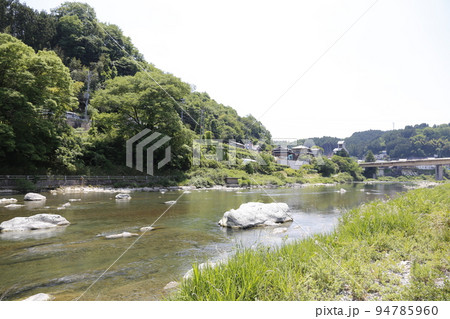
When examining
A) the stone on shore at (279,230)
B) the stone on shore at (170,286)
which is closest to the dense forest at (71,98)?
the stone on shore at (279,230)

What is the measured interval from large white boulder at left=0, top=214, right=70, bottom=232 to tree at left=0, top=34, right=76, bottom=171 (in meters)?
15.5

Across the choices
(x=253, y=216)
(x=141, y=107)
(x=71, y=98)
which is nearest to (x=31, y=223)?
(x=253, y=216)

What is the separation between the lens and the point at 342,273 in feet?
12.4

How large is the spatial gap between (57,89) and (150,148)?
1259 centimetres

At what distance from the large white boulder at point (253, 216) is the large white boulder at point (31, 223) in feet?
21.1

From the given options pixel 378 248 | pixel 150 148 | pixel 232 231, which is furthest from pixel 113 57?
pixel 378 248

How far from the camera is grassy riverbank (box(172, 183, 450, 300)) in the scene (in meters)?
3.19

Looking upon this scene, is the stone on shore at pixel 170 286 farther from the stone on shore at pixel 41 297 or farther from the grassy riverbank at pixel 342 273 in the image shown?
the stone on shore at pixel 41 297

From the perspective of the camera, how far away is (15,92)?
21.4m

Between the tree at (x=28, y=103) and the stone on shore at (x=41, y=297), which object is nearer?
the stone on shore at (x=41, y=297)

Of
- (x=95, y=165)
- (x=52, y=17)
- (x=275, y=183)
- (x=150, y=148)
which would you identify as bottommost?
(x=275, y=183)

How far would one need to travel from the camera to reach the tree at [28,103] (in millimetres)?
21922
